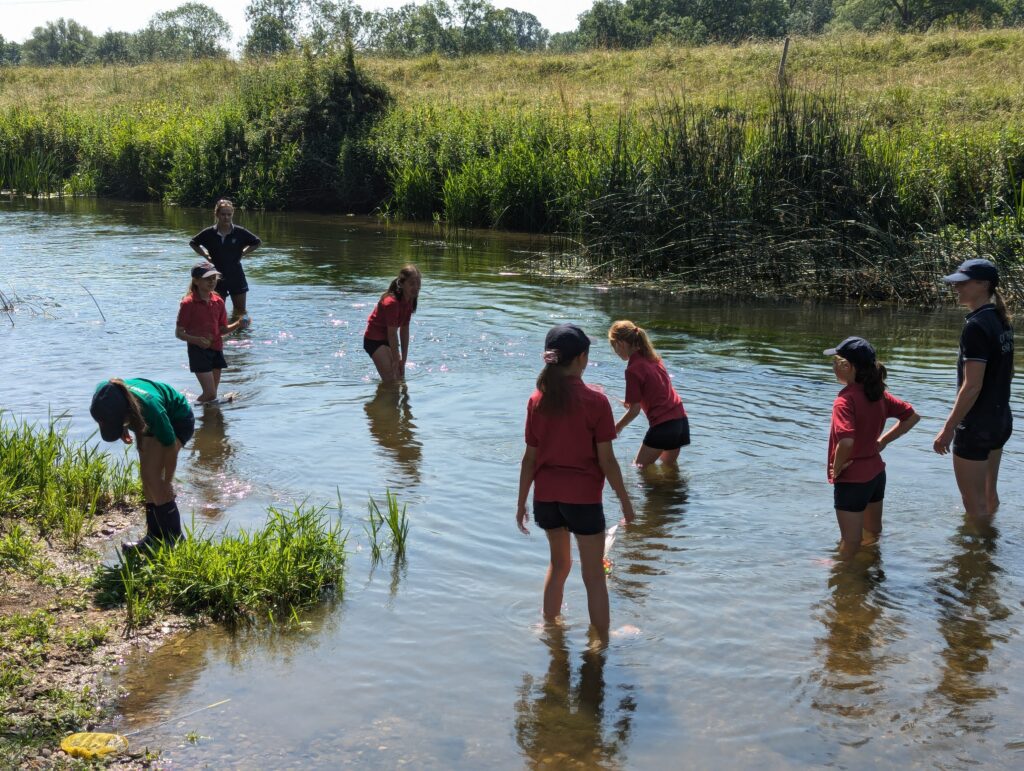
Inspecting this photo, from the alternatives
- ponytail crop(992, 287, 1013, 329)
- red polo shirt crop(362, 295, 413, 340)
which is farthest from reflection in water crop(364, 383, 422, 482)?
ponytail crop(992, 287, 1013, 329)

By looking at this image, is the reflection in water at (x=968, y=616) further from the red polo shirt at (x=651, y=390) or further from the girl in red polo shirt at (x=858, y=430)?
the red polo shirt at (x=651, y=390)

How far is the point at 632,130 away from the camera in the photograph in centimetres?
2028

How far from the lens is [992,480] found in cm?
737

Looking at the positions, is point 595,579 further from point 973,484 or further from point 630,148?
point 630,148

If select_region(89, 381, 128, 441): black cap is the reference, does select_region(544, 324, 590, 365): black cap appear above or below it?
above

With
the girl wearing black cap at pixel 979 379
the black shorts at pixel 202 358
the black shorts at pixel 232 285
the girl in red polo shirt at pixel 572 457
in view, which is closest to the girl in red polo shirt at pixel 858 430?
the girl wearing black cap at pixel 979 379

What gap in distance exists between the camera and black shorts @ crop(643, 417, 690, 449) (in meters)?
8.34

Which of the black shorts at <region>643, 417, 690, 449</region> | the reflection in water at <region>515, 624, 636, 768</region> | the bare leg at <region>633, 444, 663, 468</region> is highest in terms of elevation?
the black shorts at <region>643, 417, 690, 449</region>

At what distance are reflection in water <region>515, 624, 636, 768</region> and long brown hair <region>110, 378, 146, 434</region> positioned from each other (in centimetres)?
251

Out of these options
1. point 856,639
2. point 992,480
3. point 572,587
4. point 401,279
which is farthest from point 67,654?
point 401,279

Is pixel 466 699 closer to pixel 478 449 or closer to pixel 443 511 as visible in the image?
pixel 443 511

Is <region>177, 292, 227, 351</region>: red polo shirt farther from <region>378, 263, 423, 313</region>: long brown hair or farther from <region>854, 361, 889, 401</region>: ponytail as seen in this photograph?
<region>854, 361, 889, 401</region>: ponytail

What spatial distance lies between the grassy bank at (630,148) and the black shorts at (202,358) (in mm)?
9309

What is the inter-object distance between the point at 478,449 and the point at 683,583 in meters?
3.14
